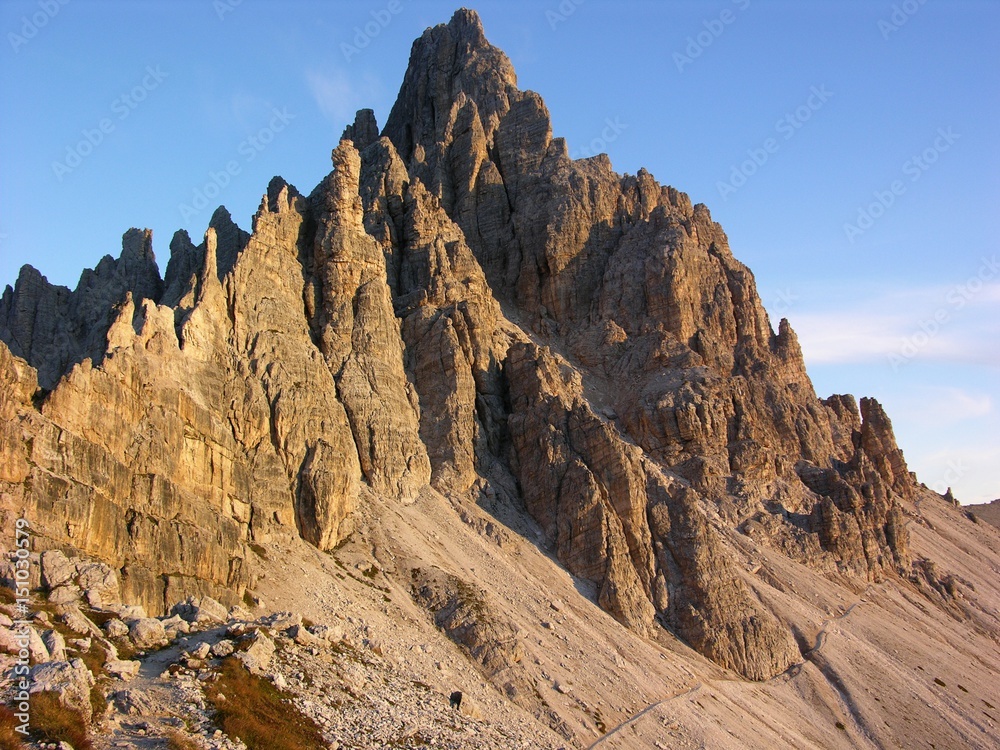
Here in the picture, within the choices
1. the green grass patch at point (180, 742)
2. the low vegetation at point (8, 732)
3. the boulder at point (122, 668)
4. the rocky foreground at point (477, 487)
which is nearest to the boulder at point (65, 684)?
the rocky foreground at point (477, 487)

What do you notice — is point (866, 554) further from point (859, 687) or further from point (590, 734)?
point (590, 734)

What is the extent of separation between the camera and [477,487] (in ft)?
272

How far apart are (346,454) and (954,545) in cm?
8763

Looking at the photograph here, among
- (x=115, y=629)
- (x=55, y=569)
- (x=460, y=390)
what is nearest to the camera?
(x=115, y=629)

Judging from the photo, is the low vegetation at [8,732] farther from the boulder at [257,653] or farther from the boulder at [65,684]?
the boulder at [257,653]

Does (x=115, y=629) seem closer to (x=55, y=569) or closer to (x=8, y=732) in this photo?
(x=55, y=569)

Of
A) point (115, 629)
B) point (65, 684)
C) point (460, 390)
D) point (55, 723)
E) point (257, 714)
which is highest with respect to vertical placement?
point (460, 390)

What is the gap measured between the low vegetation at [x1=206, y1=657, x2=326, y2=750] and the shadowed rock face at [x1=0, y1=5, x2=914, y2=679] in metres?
14.1

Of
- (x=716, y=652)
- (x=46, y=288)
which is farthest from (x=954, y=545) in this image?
(x=46, y=288)

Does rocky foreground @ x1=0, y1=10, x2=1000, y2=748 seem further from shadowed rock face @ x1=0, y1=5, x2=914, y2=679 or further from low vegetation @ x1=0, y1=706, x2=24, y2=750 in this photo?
low vegetation @ x1=0, y1=706, x2=24, y2=750

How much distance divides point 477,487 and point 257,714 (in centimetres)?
4852

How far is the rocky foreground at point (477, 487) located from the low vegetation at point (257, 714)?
0.56m

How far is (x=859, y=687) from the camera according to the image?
76500mm

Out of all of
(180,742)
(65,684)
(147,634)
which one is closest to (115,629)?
(147,634)
